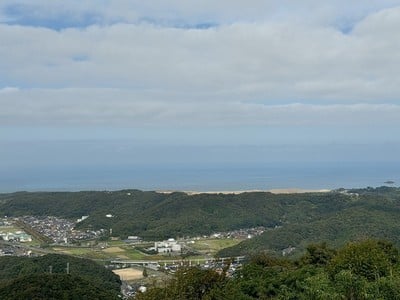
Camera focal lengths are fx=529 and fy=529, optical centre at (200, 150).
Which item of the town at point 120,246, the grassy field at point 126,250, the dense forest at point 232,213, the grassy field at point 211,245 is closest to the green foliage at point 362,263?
the town at point 120,246

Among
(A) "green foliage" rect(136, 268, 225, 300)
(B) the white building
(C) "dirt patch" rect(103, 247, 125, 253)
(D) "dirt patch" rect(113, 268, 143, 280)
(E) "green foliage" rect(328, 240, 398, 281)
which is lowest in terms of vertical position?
(D) "dirt patch" rect(113, 268, 143, 280)

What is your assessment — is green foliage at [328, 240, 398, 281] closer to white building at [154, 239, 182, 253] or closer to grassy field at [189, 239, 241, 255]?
grassy field at [189, 239, 241, 255]

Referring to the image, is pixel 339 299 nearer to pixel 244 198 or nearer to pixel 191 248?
pixel 191 248

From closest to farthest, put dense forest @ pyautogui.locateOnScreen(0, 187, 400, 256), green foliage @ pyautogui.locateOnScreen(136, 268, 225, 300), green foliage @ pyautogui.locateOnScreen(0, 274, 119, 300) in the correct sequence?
green foliage @ pyautogui.locateOnScreen(136, 268, 225, 300) → green foliage @ pyautogui.locateOnScreen(0, 274, 119, 300) → dense forest @ pyautogui.locateOnScreen(0, 187, 400, 256)

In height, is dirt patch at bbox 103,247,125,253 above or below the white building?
below

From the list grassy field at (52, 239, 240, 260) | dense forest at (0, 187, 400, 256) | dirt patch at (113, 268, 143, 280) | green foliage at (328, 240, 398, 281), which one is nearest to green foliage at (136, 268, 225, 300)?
green foliage at (328, 240, 398, 281)

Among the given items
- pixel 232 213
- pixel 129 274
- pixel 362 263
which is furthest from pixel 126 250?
pixel 362 263

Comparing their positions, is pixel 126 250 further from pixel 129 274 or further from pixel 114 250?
pixel 129 274
